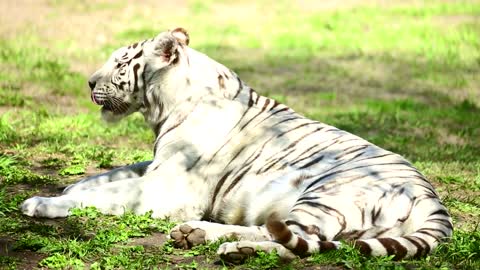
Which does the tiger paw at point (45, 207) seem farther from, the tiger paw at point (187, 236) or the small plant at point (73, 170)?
the small plant at point (73, 170)

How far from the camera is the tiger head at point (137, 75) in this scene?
18.7 ft

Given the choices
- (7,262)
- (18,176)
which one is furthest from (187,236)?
(18,176)

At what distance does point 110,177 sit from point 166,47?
95cm

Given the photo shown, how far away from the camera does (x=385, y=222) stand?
4.61 m

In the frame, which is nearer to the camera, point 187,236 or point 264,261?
point 264,261

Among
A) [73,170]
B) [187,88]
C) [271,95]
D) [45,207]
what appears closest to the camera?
[45,207]

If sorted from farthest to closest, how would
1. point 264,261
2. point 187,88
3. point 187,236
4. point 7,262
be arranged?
point 187,88 → point 187,236 → point 7,262 → point 264,261

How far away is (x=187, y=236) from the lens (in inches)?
182

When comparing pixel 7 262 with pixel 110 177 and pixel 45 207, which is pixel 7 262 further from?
pixel 110 177

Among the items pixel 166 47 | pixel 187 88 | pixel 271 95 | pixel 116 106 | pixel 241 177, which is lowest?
pixel 271 95

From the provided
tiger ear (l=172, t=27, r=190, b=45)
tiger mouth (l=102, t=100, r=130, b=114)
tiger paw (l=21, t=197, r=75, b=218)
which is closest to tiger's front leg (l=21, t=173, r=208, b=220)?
tiger paw (l=21, t=197, r=75, b=218)

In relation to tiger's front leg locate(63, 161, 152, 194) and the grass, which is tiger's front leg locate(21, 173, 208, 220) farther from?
tiger's front leg locate(63, 161, 152, 194)

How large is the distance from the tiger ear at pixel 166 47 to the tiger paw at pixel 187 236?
142 cm

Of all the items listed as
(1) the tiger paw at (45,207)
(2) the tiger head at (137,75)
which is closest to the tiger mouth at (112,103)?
(2) the tiger head at (137,75)
